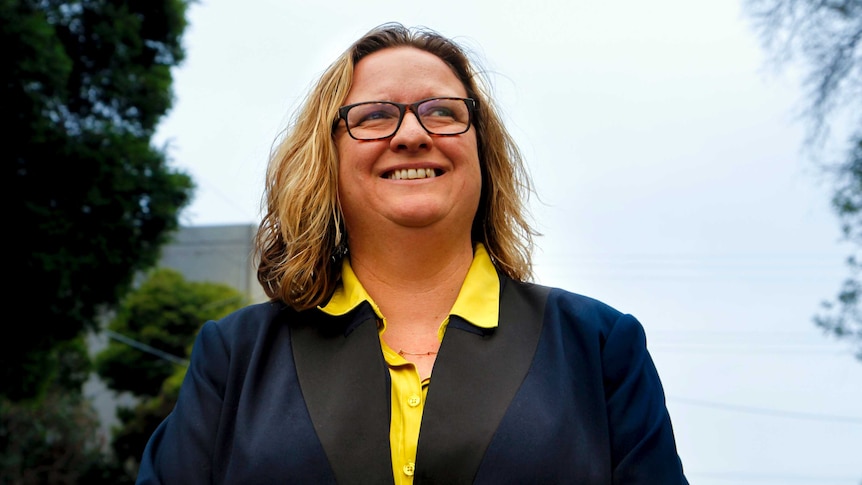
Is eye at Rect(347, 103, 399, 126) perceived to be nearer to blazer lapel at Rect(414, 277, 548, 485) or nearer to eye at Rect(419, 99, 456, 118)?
eye at Rect(419, 99, 456, 118)

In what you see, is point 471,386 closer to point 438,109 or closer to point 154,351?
point 438,109

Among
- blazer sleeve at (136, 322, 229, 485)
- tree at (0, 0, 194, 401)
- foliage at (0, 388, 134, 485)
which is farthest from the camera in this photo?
foliage at (0, 388, 134, 485)

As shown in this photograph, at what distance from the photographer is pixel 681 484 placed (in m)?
1.83

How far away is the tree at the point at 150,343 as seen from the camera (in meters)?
24.8

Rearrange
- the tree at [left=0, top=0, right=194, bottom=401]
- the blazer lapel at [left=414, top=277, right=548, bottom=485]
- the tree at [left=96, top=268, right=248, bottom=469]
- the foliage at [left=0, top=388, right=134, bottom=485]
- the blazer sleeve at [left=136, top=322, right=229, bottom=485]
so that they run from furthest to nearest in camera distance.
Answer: the tree at [left=96, top=268, right=248, bottom=469]
the foliage at [left=0, top=388, right=134, bottom=485]
the tree at [left=0, top=0, right=194, bottom=401]
the blazer sleeve at [left=136, top=322, right=229, bottom=485]
the blazer lapel at [left=414, top=277, right=548, bottom=485]

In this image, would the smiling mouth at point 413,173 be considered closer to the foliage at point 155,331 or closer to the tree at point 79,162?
the tree at point 79,162

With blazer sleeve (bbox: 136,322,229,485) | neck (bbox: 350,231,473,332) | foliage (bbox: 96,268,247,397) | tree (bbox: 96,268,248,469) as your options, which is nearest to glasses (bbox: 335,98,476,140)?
neck (bbox: 350,231,473,332)

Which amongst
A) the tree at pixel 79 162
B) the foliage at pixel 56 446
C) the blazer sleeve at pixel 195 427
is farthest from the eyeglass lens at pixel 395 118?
the foliage at pixel 56 446

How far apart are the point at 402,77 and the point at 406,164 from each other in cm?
21

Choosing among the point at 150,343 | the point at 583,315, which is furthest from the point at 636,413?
the point at 150,343

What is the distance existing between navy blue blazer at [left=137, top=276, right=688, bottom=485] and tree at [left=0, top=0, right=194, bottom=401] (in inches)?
384

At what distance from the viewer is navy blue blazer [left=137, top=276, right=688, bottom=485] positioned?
70.4 inches

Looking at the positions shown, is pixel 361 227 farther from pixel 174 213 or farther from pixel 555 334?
pixel 174 213

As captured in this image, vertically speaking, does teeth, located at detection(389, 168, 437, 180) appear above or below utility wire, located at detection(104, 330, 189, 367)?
above
